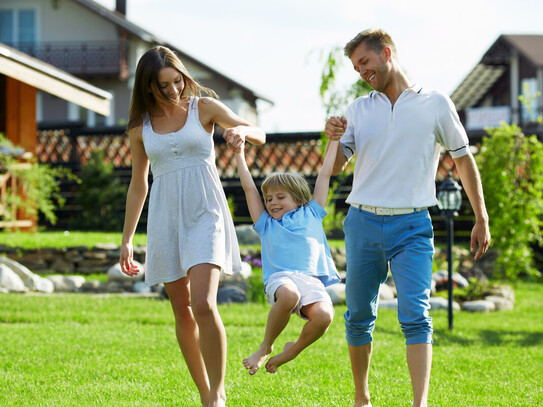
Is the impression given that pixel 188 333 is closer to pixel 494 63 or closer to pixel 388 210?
pixel 388 210

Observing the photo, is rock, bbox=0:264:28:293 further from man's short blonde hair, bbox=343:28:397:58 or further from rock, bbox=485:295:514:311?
man's short blonde hair, bbox=343:28:397:58

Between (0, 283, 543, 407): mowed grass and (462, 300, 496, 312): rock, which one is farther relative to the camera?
(462, 300, 496, 312): rock

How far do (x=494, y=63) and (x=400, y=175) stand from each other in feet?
100

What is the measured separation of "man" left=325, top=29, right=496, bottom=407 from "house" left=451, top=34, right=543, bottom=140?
82.9 feet

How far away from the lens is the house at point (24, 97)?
11516 millimetres

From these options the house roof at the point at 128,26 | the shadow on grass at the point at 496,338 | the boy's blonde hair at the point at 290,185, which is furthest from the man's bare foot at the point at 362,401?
the house roof at the point at 128,26

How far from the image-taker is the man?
147 inches

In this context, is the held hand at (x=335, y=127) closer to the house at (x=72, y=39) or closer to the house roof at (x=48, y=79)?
the house roof at (x=48, y=79)

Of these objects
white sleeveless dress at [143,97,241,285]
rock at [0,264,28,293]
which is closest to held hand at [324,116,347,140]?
white sleeveless dress at [143,97,241,285]

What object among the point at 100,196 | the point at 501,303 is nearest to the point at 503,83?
the point at 100,196

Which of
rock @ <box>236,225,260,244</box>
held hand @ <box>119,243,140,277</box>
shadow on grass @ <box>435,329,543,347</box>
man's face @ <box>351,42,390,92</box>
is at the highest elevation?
man's face @ <box>351,42,390,92</box>

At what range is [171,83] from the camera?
3.87 metres

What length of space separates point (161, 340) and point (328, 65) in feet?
18.3

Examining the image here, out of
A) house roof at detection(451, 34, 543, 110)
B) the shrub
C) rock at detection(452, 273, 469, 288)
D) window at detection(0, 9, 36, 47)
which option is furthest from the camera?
house roof at detection(451, 34, 543, 110)
